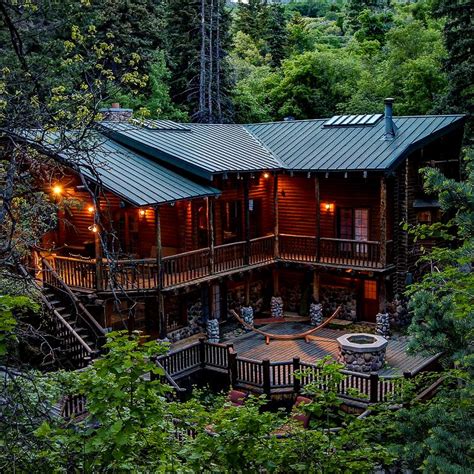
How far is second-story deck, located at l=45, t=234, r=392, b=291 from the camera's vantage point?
18891 millimetres

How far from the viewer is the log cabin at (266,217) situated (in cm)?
2067

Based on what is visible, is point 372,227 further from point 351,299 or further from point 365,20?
point 365,20

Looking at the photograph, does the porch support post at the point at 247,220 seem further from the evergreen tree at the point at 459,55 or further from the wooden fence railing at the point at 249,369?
the evergreen tree at the point at 459,55

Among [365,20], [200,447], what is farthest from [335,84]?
[200,447]

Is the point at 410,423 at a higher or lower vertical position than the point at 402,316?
higher

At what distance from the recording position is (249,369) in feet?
58.6

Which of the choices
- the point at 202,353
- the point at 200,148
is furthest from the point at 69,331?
the point at 200,148

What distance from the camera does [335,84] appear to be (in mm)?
41062

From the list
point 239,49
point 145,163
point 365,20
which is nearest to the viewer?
point 145,163

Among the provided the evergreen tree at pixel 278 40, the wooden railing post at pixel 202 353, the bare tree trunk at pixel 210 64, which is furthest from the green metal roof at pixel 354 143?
the evergreen tree at pixel 278 40

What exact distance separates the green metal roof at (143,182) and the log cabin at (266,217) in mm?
83

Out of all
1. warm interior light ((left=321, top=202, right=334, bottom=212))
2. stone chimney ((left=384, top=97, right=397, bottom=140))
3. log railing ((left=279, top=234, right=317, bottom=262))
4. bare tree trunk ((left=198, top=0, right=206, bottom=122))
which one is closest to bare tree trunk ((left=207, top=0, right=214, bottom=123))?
bare tree trunk ((left=198, top=0, right=206, bottom=122))

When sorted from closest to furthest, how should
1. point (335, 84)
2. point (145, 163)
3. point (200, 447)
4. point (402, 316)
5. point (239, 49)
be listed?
point (200, 447) → point (145, 163) → point (402, 316) → point (335, 84) → point (239, 49)

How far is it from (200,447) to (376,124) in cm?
2003
